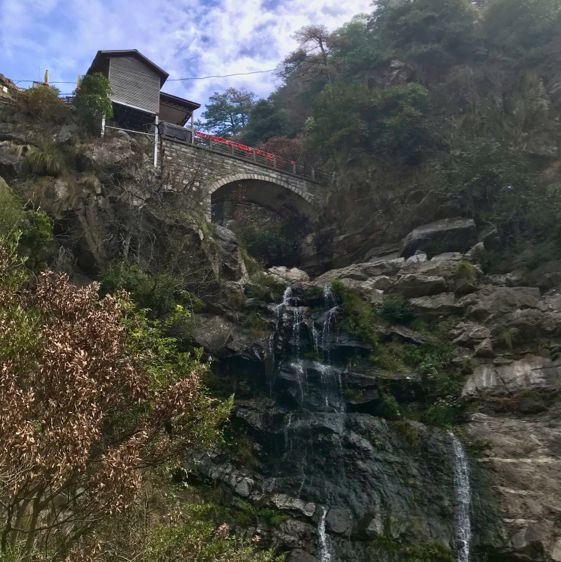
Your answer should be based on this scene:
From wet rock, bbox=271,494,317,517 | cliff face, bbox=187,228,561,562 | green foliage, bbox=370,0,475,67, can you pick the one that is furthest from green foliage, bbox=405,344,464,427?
green foliage, bbox=370,0,475,67

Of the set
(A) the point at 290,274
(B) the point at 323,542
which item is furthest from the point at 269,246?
(B) the point at 323,542

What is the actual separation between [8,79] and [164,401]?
67.5 ft

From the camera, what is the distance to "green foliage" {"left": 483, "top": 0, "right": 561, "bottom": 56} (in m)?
29.8

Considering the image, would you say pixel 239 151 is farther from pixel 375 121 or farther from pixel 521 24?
pixel 521 24

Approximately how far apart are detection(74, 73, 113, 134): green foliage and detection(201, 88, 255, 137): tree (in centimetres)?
2577

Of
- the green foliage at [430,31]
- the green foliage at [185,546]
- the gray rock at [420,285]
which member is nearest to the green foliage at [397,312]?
the gray rock at [420,285]

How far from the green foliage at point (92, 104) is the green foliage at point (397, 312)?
45.0 ft

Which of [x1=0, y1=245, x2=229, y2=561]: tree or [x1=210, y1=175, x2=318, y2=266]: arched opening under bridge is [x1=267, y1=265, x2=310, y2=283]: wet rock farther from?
[x1=0, y1=245, x2=229, y2=561]: tree

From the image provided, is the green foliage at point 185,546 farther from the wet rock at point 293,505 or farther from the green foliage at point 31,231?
the green foliage at point 31,231

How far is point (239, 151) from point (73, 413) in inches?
978

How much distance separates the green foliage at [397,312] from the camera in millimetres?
19266

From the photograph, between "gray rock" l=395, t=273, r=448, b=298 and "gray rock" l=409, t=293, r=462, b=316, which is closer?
"gray rock" l=409, t=293, r=462, b=316

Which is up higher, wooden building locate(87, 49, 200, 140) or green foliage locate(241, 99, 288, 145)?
green foliage locate(241, 99, 288, 145)

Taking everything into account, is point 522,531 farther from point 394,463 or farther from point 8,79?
point 8,79
